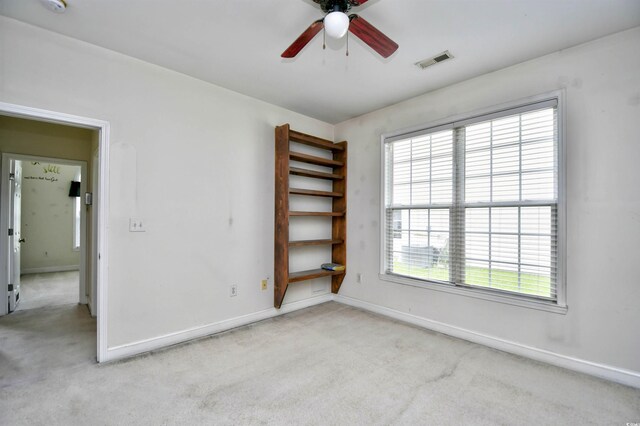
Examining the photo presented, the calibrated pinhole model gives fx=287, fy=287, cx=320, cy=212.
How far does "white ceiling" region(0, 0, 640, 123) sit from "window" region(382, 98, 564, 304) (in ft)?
1.93

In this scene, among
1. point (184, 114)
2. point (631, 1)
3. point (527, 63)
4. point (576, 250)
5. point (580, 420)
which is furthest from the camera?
point (184, 114)

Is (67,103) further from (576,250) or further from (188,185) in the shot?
(576,250)

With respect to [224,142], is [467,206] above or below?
below

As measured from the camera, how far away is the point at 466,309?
2.96 metres

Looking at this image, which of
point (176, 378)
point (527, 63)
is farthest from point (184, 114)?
point (527, 63)

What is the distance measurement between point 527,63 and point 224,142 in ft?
10.1

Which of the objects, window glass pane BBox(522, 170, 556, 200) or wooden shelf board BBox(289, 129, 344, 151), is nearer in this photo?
window glass pane BBox(522, 170, 556, 200)

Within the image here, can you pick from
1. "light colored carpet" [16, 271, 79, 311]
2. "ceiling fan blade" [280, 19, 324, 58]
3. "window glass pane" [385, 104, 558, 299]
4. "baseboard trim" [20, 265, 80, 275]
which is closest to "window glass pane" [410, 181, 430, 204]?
"window glass pane" [385, 104, 558, 299]

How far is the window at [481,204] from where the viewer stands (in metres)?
2.53

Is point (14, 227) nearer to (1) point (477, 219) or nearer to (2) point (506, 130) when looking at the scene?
(1) point (477, 219)

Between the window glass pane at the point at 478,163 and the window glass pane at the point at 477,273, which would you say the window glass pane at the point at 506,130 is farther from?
the window glass pane at the point at 477,273

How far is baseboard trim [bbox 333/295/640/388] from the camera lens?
7.07 feet

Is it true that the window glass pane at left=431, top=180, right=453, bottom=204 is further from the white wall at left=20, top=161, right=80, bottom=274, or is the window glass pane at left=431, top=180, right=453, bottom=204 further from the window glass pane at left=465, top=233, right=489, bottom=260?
the white wall at left=20, top=161, right=80, bottom=274

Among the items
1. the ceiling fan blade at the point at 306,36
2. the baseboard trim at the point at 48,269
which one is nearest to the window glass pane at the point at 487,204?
the ceiling fan blade at the point at 306,36
